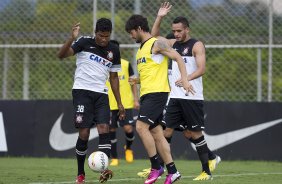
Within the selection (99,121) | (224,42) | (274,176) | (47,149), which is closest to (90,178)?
(99,121)

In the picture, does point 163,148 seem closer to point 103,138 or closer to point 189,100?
point 103,138

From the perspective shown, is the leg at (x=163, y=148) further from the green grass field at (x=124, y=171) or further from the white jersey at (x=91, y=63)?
the white jersey at (x=91, y=63)

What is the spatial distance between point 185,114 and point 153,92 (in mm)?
1343

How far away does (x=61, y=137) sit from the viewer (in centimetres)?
1473

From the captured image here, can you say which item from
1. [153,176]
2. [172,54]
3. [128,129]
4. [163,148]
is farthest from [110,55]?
[128,129]

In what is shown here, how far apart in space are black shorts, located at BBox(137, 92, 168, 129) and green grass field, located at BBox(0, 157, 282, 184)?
0.95 m

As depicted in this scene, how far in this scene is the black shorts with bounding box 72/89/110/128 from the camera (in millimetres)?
9523

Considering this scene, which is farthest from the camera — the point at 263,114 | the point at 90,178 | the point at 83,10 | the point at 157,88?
the point at 83,10

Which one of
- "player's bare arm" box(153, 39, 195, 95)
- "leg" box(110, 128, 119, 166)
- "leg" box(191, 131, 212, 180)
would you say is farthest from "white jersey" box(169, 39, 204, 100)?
"leg" box(110, 128, 119, 166)

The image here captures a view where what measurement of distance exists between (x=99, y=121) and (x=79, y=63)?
81cm

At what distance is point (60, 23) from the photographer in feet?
51.1

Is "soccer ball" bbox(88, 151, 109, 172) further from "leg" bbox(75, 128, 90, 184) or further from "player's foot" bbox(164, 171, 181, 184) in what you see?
"player's foot" bbox(164, 171, 181, 184)

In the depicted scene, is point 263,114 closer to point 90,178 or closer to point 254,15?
point 254,15

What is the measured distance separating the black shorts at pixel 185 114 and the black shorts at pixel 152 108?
117 centimetres
